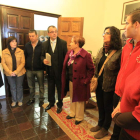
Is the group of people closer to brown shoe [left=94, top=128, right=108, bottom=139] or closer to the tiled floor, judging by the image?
brown shoe [left=94, top=128, right=108, bottom=139]

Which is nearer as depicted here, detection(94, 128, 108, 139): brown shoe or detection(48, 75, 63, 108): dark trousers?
detection(94, 128, 108, 139): brown shoe

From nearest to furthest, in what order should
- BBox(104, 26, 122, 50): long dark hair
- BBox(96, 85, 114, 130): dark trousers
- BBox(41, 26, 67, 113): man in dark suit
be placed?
BBox(104, 26, 122, 50): long dark hair, BBox(96, 85, 114, 130): dark trousers, BBox(41, 26, 67, 113): man in dark suit

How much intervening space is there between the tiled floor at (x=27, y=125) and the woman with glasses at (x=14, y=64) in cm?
32

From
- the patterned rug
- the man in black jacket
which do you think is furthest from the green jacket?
the man in black jacket

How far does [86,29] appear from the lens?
13.3 feet

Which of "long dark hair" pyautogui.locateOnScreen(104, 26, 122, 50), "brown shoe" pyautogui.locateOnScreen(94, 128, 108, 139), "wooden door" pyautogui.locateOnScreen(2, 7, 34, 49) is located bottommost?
"brown shoe" pyautogui.locateOnScreen(94, 128, 108, 139)

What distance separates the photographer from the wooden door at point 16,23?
2.76 metres

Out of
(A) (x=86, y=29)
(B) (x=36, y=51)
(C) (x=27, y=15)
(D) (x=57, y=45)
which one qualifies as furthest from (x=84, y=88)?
(A) (x=86, y=29)

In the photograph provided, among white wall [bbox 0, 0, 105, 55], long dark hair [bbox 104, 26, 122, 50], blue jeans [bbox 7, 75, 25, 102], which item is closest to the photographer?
long dark hair [bbox 104, 26, 122, 50]

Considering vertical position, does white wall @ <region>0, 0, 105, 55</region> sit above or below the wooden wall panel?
above

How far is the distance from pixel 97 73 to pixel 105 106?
1.52ft

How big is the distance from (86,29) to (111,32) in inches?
108

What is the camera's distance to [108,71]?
5.00 feet

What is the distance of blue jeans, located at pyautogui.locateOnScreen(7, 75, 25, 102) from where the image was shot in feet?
8.48
